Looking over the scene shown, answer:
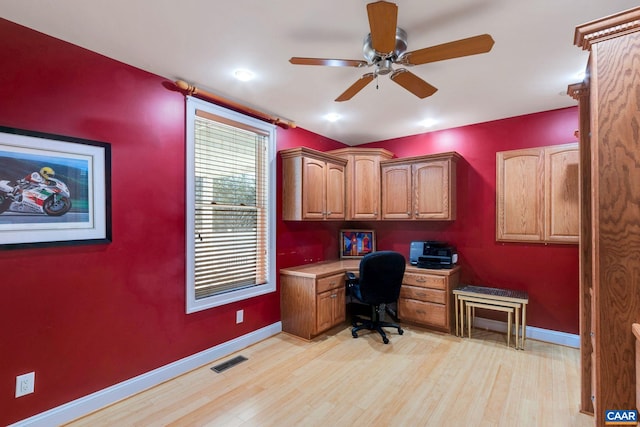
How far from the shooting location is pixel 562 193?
312 cm

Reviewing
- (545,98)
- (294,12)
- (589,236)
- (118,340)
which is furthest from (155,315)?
(545,98)

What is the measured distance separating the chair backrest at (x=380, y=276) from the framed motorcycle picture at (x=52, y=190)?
7.58 feet

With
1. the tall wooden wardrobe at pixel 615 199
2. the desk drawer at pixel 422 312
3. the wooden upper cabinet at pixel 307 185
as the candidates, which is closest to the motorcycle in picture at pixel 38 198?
the wooden upper cabinet at pixel 307 185

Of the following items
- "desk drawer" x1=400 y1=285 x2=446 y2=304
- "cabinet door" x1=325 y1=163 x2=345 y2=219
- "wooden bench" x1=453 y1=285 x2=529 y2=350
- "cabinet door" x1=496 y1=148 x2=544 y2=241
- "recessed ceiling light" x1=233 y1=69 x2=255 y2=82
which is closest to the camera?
"recessed ceiling light" x1=233 y1=69 x2=255 y2=82

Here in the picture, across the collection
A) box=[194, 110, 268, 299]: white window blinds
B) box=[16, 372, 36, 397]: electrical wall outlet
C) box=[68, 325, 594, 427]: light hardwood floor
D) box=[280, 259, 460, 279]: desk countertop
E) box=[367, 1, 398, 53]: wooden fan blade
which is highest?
box=[367, 1, 398, 53]: wooden fan blade

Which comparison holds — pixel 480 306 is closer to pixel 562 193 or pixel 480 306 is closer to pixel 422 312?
pixel 422 312

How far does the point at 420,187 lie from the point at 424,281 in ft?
3.79

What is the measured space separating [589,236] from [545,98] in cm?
169

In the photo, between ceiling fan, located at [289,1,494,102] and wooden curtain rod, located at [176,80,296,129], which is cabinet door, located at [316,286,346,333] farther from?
ceiling fan, located at [289,1,494,102]

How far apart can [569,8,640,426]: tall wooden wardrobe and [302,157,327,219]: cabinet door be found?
2.57 metres

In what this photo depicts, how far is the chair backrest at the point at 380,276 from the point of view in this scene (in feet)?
10.3

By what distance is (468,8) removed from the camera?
1.68 meters

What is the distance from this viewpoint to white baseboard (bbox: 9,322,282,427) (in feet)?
6.28

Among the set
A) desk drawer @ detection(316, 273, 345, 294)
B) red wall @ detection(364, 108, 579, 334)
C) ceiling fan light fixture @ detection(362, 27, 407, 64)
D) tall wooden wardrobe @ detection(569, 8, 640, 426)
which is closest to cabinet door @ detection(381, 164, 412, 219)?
red wall @ detection(364, 108, 579, 334)
